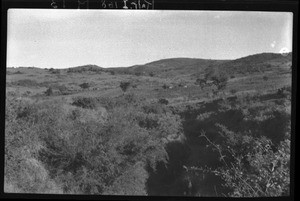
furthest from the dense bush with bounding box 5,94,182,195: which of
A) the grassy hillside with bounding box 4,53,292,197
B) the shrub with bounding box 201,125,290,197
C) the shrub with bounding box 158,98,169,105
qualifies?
the shrub with bounding box 201,125,290,197

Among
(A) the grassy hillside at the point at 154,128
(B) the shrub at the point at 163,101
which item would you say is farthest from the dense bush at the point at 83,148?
(B) the shrub at the point at 163,101

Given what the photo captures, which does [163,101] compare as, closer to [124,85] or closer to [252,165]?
[124,85]

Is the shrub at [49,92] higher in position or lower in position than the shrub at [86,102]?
higher

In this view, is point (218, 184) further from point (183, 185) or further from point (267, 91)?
point (267, 91)

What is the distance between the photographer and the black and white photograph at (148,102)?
7488 mm

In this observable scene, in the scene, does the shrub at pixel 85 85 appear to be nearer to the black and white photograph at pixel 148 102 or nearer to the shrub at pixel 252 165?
the black and white photograph at pixel 148 102

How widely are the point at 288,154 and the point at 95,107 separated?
2.03 metres

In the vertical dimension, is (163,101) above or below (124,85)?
below

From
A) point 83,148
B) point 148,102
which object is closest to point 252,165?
point 148,102

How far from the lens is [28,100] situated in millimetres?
7609

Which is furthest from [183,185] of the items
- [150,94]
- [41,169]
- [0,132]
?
[0,132]

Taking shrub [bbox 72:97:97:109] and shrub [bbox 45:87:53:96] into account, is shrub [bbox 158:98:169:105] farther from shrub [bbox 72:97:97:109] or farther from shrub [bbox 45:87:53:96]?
shrub [bbox 45:87:53:96]

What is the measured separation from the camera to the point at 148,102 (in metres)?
7.57

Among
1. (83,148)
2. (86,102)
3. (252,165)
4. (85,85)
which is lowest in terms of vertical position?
(252,165)
